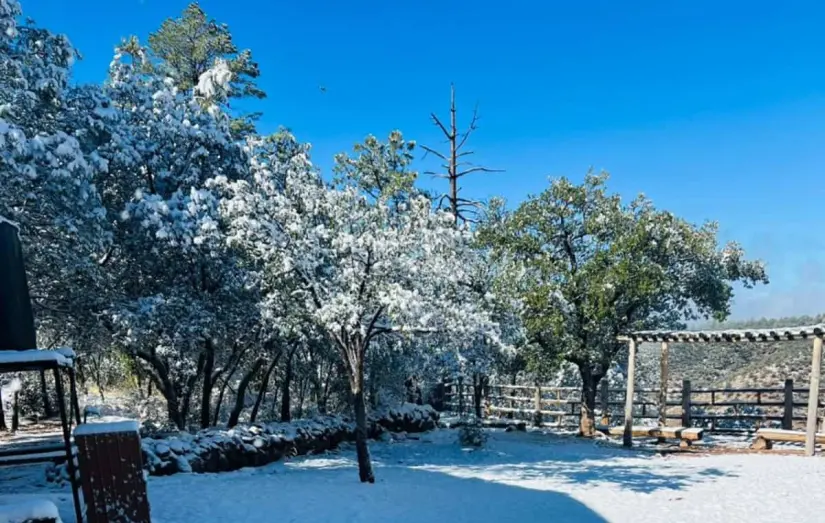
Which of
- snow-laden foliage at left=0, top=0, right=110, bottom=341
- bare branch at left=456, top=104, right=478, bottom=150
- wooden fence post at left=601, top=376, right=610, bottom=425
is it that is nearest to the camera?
snow-laden foliage at left=0, top=0, right=110, bottom=341

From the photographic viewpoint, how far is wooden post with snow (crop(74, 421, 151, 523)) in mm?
5316

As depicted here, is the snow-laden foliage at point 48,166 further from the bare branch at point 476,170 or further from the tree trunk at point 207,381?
the bare branch at point 476,170

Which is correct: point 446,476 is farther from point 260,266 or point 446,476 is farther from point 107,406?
point 107,406

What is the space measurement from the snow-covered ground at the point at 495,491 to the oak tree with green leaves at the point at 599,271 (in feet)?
12.3

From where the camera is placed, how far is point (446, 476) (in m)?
10.3

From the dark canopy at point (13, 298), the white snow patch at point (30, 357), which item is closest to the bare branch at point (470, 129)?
the dark canopy at point (13, 298)

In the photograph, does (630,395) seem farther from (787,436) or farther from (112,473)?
(112,473)

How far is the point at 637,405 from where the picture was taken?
19688 mm

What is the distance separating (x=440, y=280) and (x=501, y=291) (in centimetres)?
558

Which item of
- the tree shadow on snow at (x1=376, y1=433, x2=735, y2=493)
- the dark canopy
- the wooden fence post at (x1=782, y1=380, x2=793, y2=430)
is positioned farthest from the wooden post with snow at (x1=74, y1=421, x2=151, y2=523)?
the wooden fence post at (x1=782, y1=380, x2=793, y2=430)

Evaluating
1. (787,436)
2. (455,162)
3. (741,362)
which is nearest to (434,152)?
(455,162)

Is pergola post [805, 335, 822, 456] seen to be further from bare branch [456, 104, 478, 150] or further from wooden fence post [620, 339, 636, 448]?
bare branch [456, 104, 478, 150]

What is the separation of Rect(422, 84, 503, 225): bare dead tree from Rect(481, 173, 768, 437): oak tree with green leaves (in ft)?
7.58

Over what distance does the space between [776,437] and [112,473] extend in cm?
1301
